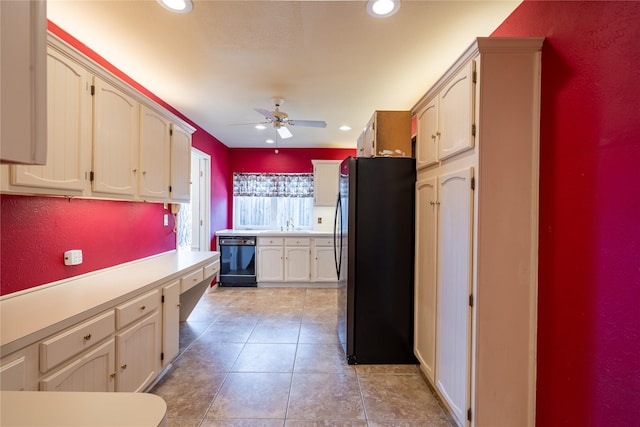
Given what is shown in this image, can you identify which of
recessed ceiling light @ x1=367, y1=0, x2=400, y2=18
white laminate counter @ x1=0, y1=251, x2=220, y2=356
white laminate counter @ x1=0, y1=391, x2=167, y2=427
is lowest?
white laminate counter @ x1=0, y1=251, x2=220, y2=356

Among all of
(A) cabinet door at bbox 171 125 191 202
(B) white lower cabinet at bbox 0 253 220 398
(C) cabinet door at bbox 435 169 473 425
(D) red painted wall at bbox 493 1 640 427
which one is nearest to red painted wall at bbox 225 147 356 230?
(A) cabinet door at bbox 171 125 191 202

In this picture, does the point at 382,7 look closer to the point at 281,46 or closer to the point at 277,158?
the point at 281,46

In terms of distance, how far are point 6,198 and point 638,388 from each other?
9.62ft

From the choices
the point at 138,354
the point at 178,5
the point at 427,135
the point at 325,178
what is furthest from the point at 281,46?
the point at 325,178

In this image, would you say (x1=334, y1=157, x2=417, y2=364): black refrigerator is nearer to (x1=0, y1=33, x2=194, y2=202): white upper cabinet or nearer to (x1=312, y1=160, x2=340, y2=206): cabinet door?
(x1=0, y1=33, x2=194, y2=202): white upper cabinet

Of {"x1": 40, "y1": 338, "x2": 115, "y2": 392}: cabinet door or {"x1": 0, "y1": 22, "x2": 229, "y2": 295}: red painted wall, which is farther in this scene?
{"x1": 0, "y1": 22, "x2": 229, "y2": 295}: red painted wall

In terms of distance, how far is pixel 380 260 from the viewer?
2.34 m

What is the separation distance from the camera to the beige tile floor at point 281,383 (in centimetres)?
181

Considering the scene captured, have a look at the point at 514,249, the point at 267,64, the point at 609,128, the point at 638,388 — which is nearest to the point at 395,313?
the point at 514,249

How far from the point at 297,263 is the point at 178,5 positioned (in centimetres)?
376

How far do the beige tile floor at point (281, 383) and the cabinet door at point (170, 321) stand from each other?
0.73ft

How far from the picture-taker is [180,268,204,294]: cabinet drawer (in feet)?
7.65

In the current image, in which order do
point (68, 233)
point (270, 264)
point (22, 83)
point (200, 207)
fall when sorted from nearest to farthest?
1. point (22, 83)
2. point (68, 233)
3. point (200, 207)
4. point (270, 264)

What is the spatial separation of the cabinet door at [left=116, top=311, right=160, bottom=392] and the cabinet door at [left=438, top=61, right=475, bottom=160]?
220 centimetres
